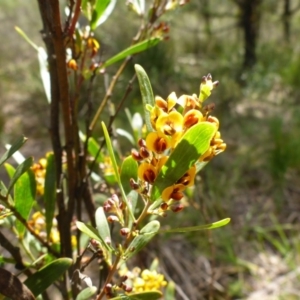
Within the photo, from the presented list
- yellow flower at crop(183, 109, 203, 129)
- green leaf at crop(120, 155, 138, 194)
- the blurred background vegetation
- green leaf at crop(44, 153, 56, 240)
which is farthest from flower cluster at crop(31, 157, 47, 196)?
the blurred background vegetation

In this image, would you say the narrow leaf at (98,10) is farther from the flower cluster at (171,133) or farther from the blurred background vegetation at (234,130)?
the blurred background vegetation at (234,130)

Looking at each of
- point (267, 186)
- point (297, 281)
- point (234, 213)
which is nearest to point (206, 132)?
point (297, 281)

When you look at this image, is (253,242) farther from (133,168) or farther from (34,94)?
A: (34,94)

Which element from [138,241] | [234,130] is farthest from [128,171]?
[234,130]

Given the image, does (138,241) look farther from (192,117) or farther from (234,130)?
(234,130)

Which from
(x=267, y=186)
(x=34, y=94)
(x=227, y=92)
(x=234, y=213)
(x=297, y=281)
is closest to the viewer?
(x=297, y=281)

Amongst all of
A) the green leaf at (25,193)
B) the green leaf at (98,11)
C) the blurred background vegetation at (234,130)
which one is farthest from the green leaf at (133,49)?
the blurred background vegetation at (234,130)

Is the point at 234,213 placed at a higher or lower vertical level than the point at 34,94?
lower

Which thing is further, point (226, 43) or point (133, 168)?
point (226, 43)
